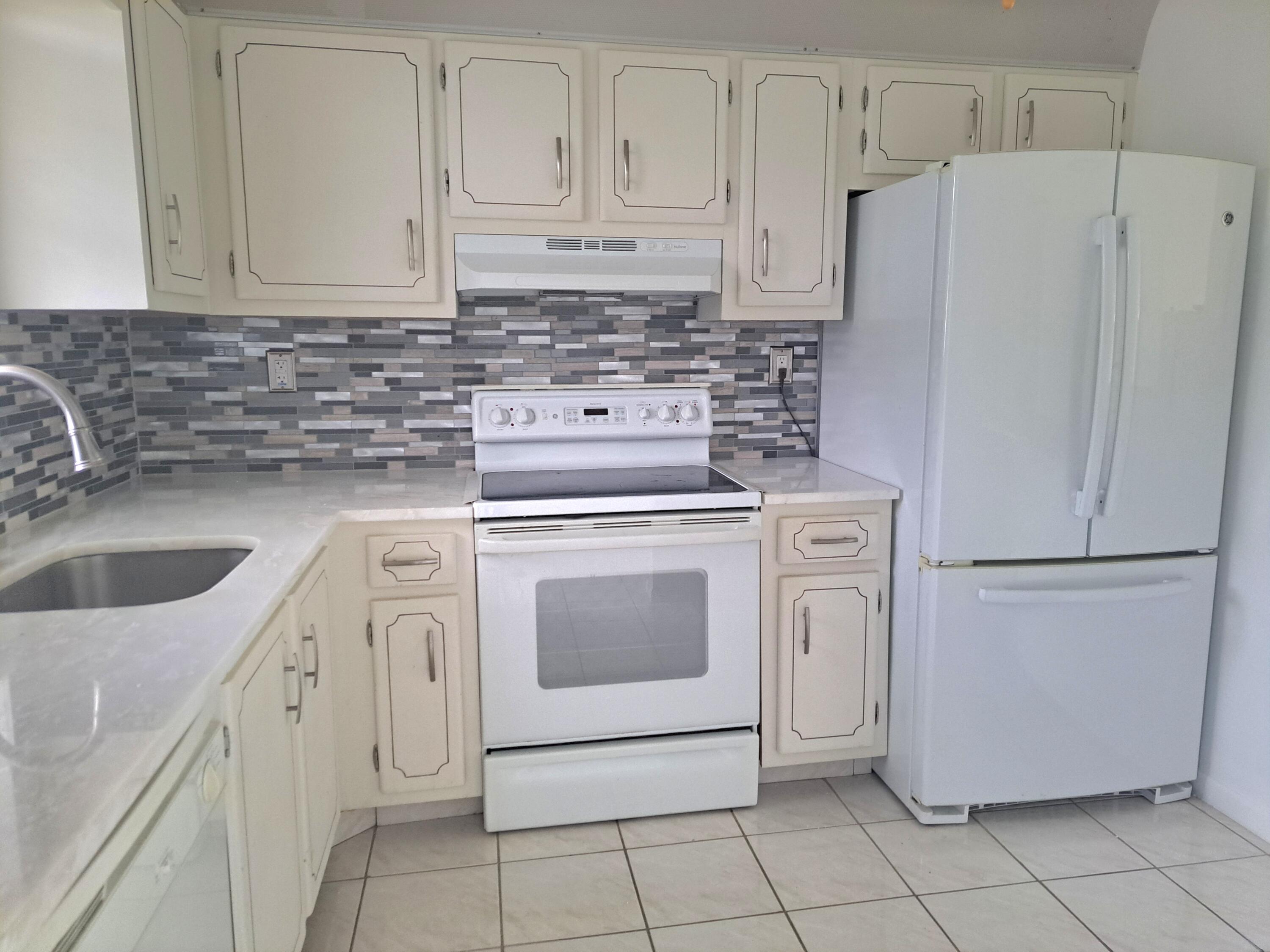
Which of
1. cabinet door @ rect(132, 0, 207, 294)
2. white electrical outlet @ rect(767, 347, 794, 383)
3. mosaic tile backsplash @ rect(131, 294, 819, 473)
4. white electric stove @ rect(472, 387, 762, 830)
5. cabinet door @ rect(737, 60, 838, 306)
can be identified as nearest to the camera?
cabinet door @ rect(132, 0, 207, 294)

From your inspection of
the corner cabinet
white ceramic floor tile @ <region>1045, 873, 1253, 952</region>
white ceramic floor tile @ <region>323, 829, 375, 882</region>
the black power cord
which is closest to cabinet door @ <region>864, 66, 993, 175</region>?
the black power cord

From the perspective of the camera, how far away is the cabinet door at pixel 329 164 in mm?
2178

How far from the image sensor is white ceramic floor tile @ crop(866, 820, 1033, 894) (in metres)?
2.05

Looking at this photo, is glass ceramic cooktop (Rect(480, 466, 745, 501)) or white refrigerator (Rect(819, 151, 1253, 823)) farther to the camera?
glass ceramic cooktop (Rect(480, 466, 745, 501))

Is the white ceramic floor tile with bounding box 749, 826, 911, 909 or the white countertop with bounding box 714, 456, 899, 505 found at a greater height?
the white countertop with bounding box 714, 456, 899, 505

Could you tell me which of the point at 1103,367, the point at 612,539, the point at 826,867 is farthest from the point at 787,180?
the point at 826,867

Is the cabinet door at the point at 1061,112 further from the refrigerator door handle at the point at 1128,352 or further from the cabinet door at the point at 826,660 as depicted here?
the cabinet door at the point at 826,660

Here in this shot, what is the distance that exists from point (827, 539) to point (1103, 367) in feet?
2.56

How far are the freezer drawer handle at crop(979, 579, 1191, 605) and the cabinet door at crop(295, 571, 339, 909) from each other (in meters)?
1.58

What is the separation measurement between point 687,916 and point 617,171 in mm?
1868

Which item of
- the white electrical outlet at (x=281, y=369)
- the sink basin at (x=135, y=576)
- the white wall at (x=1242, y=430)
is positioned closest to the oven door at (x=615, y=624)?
the sink basin at (x=135, y=576)

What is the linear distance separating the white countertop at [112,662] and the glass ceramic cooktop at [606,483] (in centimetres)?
15

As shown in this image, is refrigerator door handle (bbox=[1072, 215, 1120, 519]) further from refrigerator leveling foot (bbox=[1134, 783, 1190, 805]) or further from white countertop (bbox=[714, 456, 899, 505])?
refrigerator leveling foot (bbox=[1134, 783, 1190, 805])

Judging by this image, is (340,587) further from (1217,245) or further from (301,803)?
(1217,245)
